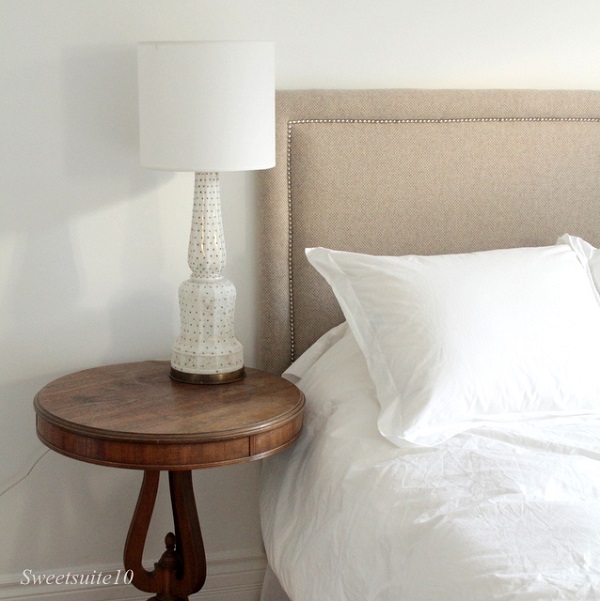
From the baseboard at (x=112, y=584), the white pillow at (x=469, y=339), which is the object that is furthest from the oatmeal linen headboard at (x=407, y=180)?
the baseboard at (x=112, y=584)

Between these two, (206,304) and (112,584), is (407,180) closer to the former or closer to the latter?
(206,304)

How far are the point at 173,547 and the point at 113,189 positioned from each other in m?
0.82

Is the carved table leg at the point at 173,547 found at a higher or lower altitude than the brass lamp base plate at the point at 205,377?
lower

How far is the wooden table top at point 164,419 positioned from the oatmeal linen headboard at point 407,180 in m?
0.30

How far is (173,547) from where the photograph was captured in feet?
6.06

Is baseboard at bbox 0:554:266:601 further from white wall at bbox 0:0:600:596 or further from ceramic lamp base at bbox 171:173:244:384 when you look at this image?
ceramic lamp base at bbox 171:173:244:384

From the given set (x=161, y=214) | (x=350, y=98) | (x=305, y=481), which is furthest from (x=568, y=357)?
(x=161, y=214)

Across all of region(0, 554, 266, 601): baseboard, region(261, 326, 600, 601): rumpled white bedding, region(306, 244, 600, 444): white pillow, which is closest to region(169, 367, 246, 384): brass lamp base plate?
region(261, 326, 600, 601): rumpled white bedding

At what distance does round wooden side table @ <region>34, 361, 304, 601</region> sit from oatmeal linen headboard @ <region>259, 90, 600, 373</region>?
265 mm

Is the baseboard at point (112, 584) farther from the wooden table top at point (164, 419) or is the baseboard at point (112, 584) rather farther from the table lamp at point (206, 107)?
the table lamp at point (206, 107)

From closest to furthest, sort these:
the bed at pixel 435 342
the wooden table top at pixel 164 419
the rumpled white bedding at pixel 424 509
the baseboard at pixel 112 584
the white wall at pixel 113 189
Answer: the rumpled white bedding at pixel 424 509 < the bed at pixel 435 342 < the wooden table top at pixel 164 419 < the white wall at pixel 113 189 < the baseboard at pixel 112 584

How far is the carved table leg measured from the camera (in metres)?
1.75

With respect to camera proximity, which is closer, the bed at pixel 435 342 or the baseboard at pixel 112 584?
the bed at pixel 435 342

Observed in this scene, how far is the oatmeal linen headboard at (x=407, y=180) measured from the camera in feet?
6.49
